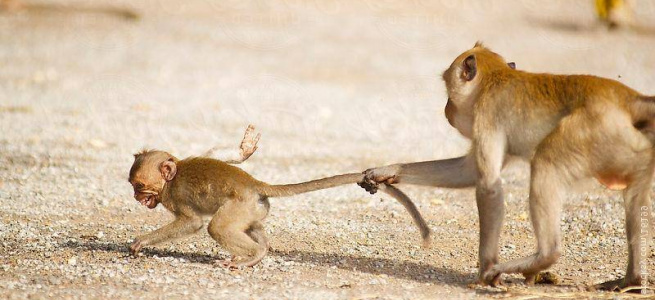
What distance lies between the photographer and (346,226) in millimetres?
7359

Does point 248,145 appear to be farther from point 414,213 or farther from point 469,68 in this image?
point 469,68

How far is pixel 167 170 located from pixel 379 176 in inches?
57.4

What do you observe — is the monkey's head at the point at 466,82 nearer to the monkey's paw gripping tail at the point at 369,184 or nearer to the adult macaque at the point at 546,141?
the adult macaque at the point at 546,141

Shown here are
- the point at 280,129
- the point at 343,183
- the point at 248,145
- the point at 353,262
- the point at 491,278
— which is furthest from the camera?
the point at 280,129

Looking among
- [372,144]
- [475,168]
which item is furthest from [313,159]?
[475,168]

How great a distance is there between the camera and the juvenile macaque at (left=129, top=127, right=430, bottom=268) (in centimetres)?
589

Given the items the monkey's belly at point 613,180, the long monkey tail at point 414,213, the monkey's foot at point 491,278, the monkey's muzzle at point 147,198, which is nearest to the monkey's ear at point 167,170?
the monkey's muzzle at point 147,198

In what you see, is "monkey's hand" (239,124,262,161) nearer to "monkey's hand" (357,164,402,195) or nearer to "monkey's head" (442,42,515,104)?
"monkey's hand" (357,164,402,195)

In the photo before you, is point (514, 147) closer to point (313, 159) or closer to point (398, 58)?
point (313, 159)

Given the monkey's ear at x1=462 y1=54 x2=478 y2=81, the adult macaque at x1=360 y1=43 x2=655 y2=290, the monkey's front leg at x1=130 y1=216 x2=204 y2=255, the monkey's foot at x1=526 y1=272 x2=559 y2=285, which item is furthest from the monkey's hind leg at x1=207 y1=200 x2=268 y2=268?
the monkey's foot at x1=526 y1=272 x2=559 y2=285

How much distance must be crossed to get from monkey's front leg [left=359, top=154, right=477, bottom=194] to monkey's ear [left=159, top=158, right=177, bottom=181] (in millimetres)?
1316

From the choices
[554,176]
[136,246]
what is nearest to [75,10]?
[136,246]

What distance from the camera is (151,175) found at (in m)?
6.29

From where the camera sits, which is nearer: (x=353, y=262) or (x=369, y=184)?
(x=369, y=184)
